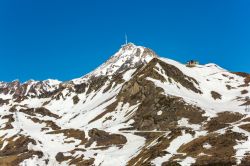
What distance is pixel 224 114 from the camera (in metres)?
165

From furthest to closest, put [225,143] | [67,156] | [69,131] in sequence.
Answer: [69,131] → [67,156] → [225,143]

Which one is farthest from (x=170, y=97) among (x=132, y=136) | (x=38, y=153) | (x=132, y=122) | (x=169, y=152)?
(x=169, y=152)

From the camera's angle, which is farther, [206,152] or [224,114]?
[224,114]

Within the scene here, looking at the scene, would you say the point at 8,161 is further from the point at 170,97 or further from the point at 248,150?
the point at 248,150

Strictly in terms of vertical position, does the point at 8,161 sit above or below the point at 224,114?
below

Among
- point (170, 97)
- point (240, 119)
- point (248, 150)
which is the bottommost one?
point (248, 150)

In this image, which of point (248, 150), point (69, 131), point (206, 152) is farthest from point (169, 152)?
point (69, 131)

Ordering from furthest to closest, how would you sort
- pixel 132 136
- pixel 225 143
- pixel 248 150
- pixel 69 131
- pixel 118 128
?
pixel 69 131 < pixel 118 128 < pixel 132 136 < pixel 225 143 < pixel 248 150

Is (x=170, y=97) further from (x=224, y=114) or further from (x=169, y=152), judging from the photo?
(x=169, y=152)

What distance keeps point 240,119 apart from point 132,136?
39.5m

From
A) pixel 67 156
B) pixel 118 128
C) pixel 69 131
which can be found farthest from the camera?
pixel 69 131

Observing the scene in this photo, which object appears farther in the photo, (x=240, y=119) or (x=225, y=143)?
(x=240, y=119)

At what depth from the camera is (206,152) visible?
10644 centimetres

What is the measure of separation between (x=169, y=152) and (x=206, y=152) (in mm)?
10607
